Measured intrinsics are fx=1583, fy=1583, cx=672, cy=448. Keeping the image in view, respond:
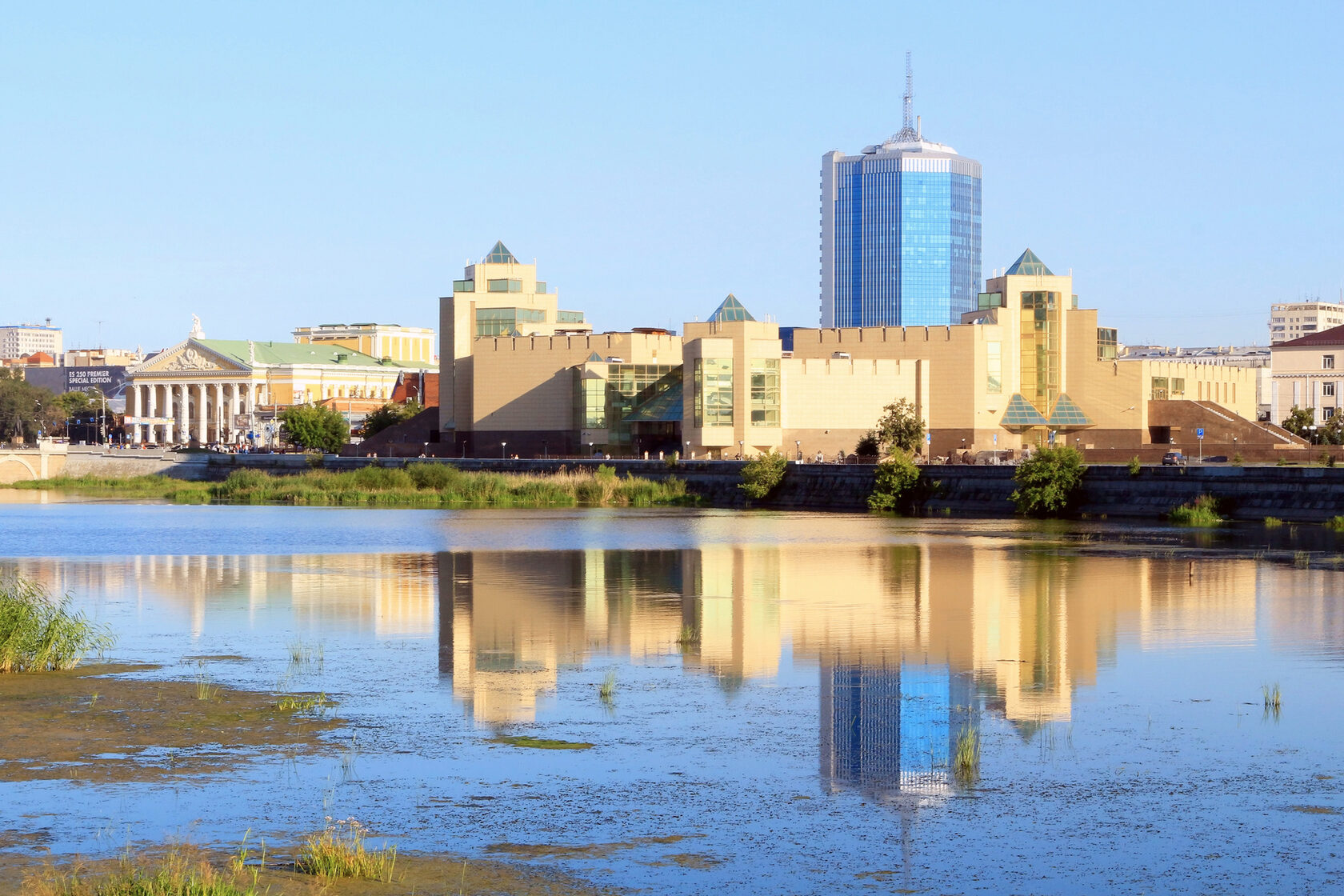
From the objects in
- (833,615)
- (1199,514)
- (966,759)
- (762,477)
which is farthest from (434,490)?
(966,759)

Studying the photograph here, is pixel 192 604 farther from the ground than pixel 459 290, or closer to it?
closer to it

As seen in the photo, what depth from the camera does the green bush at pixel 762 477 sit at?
88.4 meters

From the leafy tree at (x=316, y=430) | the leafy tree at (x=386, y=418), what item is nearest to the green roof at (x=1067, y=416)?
the leafy tree at (x=386, y=418)

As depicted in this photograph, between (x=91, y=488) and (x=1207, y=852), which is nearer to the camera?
(x=1207, y=852)

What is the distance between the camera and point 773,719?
2116cm

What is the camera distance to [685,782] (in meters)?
17.4

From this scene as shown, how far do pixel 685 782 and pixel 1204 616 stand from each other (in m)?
19.3

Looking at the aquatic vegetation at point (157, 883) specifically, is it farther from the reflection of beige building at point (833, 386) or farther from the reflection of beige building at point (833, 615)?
the reflection of beige building at point (833, 386)

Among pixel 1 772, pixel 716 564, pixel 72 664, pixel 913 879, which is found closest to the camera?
pixel 913 879

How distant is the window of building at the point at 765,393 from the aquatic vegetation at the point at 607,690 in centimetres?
9252

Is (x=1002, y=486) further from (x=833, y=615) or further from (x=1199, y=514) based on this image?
(x=833, y=615)

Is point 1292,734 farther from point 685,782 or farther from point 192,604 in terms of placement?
point 192,604

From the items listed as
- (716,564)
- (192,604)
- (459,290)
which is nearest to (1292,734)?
(192,604)

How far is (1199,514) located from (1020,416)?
6026 centimetres
